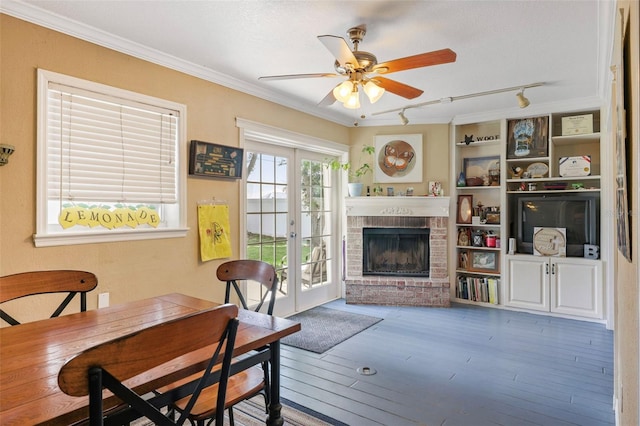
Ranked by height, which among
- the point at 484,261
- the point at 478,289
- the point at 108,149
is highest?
the point at 108,149

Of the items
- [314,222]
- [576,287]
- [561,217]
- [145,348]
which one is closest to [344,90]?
[145,348]

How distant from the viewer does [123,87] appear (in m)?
2.69

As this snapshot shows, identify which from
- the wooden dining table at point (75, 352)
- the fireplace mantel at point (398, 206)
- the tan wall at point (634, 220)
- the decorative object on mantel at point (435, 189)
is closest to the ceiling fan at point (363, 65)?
the tan wall at point (634, 220)

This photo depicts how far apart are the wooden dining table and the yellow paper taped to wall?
3.80 feet

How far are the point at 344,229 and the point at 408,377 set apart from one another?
8.98 feet

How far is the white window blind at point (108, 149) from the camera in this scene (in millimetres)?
2406

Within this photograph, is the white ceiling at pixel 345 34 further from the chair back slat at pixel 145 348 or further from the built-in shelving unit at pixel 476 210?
the chair back slat at pixel 145 348

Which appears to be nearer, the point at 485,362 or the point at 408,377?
the point at 408,377

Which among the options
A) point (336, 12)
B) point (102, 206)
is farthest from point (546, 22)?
point (102, 206)

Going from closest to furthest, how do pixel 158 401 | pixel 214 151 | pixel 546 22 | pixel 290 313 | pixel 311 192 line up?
pixel 158 401 < pixel 546 22 < pixel 214 151 < pixel 290 313 < pixel 311 192

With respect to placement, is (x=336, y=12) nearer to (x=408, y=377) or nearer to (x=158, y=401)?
(x=158, y=401)

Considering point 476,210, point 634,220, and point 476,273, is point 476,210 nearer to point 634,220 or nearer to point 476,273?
point 476,273

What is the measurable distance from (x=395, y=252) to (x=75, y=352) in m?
4.30

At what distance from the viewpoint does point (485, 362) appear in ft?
10.0
